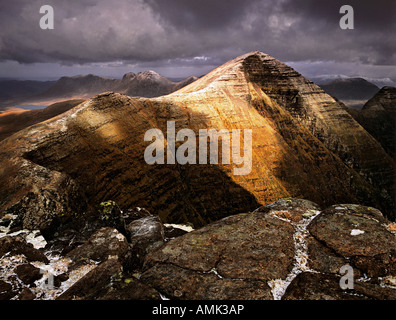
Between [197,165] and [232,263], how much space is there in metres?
16.0

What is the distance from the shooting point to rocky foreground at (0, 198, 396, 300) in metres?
4.12

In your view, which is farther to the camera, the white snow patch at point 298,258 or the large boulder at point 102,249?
the large boulder at point 102,249

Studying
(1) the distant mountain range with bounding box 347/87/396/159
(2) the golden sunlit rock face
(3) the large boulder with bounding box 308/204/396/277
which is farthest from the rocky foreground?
(1) the distant mountain range with bounding box 347/87/396/159

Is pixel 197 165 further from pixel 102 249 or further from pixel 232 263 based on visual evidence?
pixel 232 263

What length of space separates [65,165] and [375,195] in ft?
128

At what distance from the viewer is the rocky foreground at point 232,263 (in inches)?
162

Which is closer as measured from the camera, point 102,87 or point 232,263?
point 232,263

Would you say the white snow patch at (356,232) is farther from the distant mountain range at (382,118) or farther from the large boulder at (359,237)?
the distant mountain range at (382,118)

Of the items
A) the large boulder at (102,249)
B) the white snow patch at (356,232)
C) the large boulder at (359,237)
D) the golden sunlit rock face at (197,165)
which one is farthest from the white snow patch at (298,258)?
the golden sunlit rock face at (197,165)

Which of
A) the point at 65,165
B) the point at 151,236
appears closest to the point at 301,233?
the point at 151,236

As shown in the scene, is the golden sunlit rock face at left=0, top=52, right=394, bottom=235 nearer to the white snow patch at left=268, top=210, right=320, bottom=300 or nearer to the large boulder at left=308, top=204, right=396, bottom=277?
the white snow patch at left=268, top=210, right=320, bottom=300

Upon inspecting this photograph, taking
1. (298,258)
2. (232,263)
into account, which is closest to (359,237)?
(298,258)

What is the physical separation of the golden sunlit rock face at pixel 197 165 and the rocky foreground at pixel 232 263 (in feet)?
10.2

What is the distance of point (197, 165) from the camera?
20.8 m
